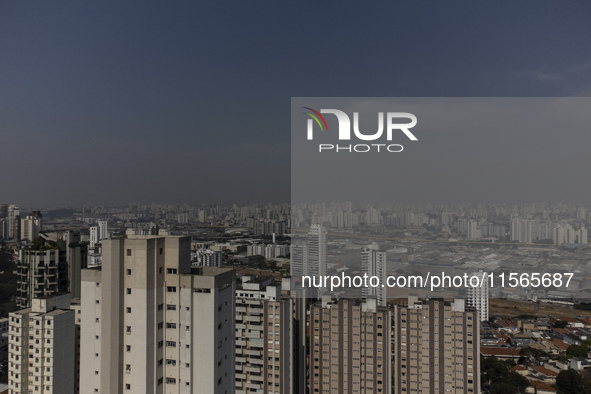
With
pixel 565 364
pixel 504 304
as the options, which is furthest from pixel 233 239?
pixel 565 364

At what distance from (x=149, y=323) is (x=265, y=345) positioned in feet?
6.78

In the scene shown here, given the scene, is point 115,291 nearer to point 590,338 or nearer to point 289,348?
point 289,348

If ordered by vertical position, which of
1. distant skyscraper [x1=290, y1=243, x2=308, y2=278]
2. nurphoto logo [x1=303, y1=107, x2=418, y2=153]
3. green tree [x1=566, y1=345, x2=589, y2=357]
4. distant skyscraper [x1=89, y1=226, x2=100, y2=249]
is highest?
nurphoto logo [x1=303, y1=107, x2=418, y2=153]

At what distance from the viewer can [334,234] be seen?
3.41 m

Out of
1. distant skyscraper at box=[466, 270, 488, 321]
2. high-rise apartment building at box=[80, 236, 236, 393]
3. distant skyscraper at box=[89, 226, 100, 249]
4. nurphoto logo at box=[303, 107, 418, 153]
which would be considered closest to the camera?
high-rise apartment building at box=[80, 236, 236, 393]

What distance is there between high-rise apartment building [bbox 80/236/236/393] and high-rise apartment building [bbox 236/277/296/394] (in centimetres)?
179

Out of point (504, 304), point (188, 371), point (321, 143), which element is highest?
point (321, 143)

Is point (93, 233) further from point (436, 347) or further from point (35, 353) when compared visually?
point (436, 347)

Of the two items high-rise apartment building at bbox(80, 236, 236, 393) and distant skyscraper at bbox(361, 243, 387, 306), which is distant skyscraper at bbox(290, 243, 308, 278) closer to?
distant skyscraper at bbox(361, 243, 387, 306)

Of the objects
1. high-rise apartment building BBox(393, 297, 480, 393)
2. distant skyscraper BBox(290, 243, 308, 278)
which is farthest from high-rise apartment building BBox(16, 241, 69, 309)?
high-rise apartment building BBox(393, 297, 480, 393)

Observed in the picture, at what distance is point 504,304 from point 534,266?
1175mm

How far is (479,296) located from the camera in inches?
174

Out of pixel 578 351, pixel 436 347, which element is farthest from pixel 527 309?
pixel 436 347

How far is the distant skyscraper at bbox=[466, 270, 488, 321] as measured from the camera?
383 cm
